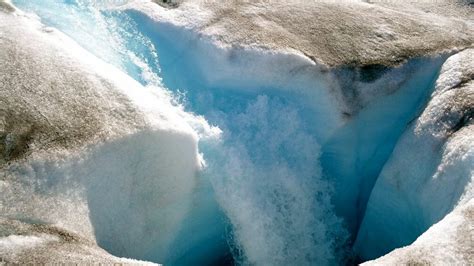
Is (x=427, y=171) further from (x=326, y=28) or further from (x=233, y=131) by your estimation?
(x=326, y=28)

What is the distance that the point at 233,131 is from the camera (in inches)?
465

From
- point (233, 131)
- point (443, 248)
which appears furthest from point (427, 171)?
point (233, 131)

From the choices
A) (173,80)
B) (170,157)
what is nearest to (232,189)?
(170,157)

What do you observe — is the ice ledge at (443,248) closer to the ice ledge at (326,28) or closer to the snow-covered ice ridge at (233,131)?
the snow-covered ice ridge at (233,131)

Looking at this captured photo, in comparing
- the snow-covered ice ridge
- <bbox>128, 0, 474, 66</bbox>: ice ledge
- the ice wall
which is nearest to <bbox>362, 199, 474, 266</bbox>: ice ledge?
the snow-covered ice ridge

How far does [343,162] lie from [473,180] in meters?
3.48

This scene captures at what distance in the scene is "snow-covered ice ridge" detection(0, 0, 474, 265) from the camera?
30.7 ft

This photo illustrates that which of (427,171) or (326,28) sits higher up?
(326,28)

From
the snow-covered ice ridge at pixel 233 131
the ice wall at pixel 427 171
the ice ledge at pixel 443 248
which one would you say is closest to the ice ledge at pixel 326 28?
the snow-covered ice ridge at pixel 233 131

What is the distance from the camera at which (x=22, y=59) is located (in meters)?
10.9

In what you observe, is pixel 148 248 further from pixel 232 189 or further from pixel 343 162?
pixel 343 162

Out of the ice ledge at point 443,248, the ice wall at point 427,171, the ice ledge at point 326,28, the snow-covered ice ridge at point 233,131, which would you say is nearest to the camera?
the ice ledge at point 443,248

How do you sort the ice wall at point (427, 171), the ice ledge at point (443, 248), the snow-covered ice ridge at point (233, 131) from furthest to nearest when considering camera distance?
the ice wall at point (427, 171) < the snow-covered ice ridge at point (233, 131) < the ice ledge at point (443, 248)

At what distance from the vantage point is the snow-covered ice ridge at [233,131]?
936 centimetres
